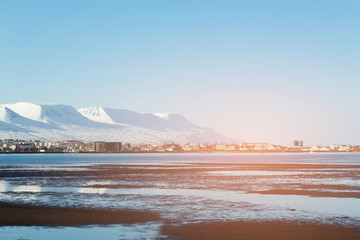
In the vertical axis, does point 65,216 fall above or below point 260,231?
below

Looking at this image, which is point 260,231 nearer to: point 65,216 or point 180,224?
point 180,224

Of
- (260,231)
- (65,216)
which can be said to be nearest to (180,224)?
(260,231)

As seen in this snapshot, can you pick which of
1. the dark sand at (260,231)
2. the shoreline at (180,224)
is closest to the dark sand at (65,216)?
the shoreline at (180,224)

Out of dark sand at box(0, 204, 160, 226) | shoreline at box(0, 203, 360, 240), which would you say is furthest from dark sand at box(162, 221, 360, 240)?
dark sand at box(0, 204, 160, 226)

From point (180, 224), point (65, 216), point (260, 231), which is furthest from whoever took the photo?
point (65, 216)

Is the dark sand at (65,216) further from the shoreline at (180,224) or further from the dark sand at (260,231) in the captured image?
the dark sand at (260,231)

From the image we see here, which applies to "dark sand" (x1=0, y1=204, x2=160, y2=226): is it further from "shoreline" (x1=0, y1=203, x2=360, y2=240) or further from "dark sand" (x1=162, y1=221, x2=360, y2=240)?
"dark sand" (x1=162, y1=221, x2=360, y2=240)

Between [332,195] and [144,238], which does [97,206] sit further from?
[332,195]

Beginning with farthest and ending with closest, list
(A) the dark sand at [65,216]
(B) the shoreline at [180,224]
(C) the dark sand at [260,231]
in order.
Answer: (A) the dark sand at [65,216], (B) the shoreline at [180,224], (C) the dark sand at [260,231]

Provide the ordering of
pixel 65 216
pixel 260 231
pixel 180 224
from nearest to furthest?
pixel 260 231 < pixel 180 224 < pixel 65 216

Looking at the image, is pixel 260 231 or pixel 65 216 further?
pixel 65 216

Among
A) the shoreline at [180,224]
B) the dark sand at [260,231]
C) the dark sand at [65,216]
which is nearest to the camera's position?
the dark sand at [260,231]

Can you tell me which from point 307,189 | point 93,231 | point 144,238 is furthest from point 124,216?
point 307,189

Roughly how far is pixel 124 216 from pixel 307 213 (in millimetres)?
11646
